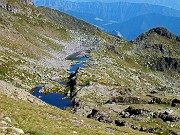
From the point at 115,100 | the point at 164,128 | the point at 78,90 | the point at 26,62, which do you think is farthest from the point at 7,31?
the point at 164,128

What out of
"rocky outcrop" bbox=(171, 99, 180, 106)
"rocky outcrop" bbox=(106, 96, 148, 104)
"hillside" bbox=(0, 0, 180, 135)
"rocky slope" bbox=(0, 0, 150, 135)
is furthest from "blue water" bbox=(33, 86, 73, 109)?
"rocky outcrop" bbox=(171, 99, 180, 106)

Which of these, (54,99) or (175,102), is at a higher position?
(175,102)

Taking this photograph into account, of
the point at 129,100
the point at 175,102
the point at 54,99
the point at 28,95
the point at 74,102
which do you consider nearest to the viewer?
the point at 28,95

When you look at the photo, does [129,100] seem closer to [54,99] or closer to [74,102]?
[74,102]

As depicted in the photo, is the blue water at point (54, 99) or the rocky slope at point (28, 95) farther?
the blue water at point (54, 99)

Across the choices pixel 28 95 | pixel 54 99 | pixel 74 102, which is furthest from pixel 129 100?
pixel 28 95

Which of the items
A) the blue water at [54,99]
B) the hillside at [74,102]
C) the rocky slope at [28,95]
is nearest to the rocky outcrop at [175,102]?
the hillside at [74,102]

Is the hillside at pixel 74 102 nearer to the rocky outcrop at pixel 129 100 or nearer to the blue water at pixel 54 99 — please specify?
the rocky outcrop at pixel 129 100

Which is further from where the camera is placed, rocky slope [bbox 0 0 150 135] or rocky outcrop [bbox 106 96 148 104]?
rocky outcrop [bbox 106 96 148 104]

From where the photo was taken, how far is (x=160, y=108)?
63.4m

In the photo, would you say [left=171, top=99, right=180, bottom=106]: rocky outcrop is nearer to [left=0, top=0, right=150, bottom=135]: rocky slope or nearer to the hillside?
the hillside

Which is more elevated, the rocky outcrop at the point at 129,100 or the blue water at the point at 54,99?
the rocky outcrop at the point at 129,100

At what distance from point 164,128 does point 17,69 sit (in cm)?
8449

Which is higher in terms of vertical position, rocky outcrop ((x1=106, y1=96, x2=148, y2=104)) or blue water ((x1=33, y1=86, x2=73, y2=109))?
rocky outcrop ((x1=106, y1=96, x2=148, y2=104))
